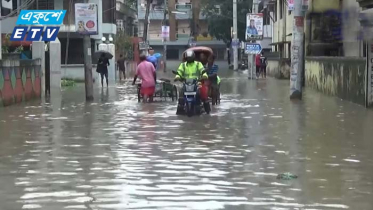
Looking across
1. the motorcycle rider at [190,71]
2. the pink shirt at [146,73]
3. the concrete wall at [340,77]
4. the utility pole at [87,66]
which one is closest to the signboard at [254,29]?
the concrete wall at [340,77]

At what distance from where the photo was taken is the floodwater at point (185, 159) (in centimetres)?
810

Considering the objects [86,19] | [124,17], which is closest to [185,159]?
[86,19]

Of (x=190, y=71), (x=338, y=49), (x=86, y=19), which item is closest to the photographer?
(x=190, y=71)

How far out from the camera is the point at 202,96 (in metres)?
18.1

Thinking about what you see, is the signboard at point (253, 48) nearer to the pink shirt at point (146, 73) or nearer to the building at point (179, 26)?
the pink shirt at point (146, 73)

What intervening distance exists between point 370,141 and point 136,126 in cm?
504

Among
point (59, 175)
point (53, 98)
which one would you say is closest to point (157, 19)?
point (53, 98)

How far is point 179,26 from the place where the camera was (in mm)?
93938

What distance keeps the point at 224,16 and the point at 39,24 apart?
50145 millimetres

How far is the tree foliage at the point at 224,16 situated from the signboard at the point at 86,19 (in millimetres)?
50946

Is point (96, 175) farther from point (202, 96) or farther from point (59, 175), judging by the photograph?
point (202, 96)

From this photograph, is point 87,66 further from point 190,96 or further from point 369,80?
point 369,80

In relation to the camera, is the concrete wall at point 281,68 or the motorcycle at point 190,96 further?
the concrete wall at point 281,68

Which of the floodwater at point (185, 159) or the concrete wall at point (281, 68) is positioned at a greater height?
the concrete wall at point (281, 68)
